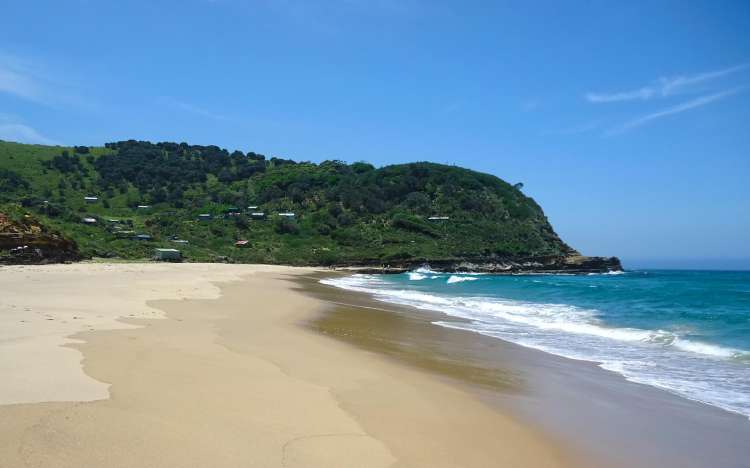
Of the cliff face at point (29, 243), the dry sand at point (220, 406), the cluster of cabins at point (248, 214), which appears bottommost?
the dry sand at point (220, 406)

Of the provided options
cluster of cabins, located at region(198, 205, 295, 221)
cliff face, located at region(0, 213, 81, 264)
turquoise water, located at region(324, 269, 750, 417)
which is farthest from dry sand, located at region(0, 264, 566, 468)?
cluster of cabins, located at region(198, 205, 295, 221)

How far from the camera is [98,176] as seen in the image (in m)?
86.5

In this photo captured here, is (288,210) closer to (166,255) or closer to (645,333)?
(166,255)

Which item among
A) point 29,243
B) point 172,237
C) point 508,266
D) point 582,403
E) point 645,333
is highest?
point 172,237

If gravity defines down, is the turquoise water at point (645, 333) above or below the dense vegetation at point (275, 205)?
below

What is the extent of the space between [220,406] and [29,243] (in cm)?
3056

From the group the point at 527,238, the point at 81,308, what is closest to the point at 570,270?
the point at 527,238

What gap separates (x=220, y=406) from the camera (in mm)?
5426

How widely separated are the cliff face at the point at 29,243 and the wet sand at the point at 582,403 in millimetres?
24413

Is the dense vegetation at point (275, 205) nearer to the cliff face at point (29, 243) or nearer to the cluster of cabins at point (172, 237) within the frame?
the cluster of cabins at point (172, 237)

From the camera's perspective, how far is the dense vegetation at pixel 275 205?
6669 centimetres

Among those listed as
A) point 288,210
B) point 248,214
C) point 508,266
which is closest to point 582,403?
point 508,266

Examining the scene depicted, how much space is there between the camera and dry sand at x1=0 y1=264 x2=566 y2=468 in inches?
164

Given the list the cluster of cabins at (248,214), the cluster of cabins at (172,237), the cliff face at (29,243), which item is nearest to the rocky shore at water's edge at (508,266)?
the cluster of cabins at (172,237)
